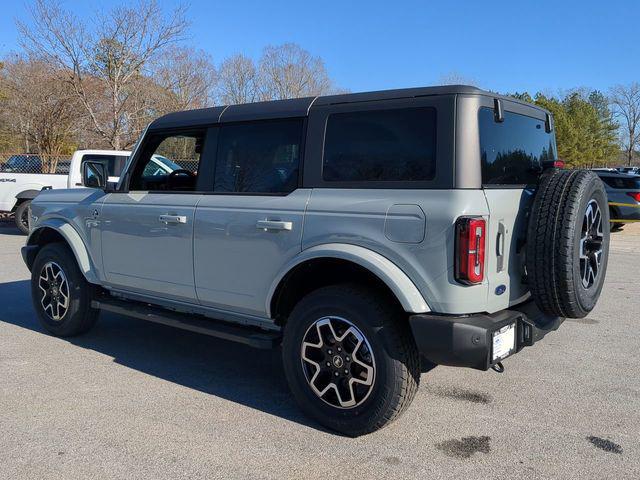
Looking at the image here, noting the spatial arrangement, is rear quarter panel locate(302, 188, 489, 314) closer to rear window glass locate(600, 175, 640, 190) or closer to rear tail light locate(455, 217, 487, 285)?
rear tail light locate(455, 217, 487, 285)

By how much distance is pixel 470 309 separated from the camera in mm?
3182

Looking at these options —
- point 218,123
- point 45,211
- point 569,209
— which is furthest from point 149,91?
point 569,209

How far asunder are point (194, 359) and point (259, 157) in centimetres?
197

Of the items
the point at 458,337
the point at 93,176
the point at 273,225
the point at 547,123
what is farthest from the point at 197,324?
the point at 547,123

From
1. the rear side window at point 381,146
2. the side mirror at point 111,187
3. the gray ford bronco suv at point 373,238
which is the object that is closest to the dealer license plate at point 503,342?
the gray ford bronco suv at point 373,238

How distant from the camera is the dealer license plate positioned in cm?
322

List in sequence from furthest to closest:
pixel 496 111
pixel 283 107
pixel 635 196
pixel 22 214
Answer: pixel 635 196 → pixel 22 214 → pixel 283 107 → pixel 496 111

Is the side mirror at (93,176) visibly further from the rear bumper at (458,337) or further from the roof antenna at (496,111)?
the roof antenna at (496,111)

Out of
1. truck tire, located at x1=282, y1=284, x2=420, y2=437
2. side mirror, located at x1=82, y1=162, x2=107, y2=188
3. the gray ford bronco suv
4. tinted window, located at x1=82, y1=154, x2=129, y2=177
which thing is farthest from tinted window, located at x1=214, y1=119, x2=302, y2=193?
tinted window, located at x1=82, y1=154, x2=129, y2=177

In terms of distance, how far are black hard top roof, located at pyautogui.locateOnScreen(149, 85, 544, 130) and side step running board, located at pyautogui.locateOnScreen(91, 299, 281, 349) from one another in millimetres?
1503

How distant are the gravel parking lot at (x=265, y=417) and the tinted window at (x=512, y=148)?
156 cm

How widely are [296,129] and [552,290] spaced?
1.91m

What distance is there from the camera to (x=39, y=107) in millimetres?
24734

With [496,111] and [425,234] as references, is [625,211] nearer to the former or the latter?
[496,111]
